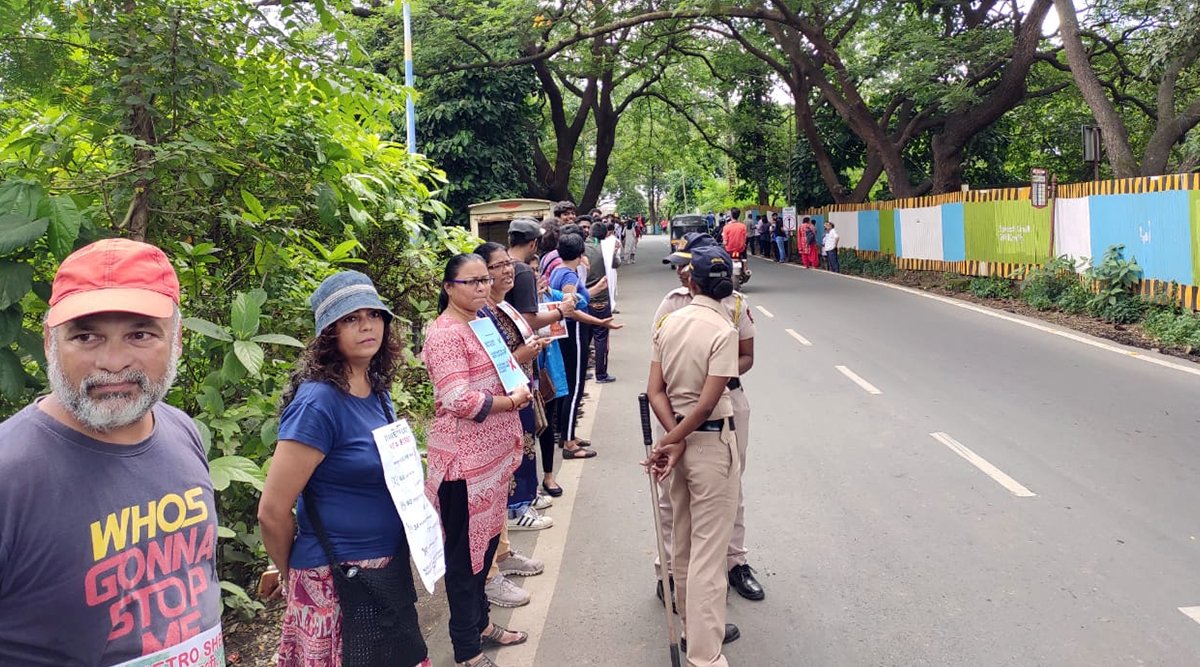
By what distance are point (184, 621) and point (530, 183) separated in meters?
22.1

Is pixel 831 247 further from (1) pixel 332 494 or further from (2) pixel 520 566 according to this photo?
(1) pixel 332 494

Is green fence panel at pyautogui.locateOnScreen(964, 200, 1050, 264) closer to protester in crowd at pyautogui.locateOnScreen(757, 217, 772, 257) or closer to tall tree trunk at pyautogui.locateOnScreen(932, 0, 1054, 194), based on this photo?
tall tree trunk at pyautogui.locateOnScreen(932, 0, 1054, 194)

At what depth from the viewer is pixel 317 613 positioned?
8.25ft

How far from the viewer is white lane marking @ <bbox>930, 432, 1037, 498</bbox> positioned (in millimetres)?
5551

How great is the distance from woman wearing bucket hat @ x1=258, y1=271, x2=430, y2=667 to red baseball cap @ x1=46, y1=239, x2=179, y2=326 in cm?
76

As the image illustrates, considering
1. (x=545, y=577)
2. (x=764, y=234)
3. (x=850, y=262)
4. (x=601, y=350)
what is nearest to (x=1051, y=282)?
(x=601, y=350)

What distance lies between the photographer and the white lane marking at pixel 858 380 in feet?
28.9

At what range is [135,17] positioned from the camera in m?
3.40

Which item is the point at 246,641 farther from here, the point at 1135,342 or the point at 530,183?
the point at 530,183

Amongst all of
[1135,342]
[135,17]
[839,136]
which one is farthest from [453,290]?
[839,136]

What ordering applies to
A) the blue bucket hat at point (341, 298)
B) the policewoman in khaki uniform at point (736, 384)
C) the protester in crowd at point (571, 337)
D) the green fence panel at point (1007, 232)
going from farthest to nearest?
the green fence panel at point (1007, 232), the protester in crowd at point (571, 337), the policewoman in khaki uniform at point (736, 384), the blue bucket hat at point (341, 298)

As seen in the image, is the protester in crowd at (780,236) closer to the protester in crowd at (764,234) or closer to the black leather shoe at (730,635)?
the protester in crowd at (764,234)

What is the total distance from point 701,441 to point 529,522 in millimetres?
2162

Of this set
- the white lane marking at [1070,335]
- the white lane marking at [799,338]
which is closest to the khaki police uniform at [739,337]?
the white lane marking at [1070,335]
